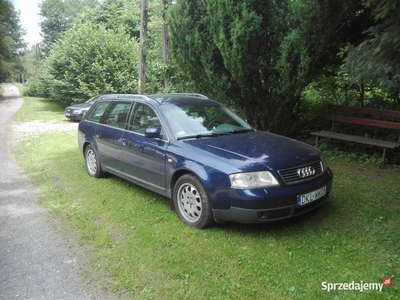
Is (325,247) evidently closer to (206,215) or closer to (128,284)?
(206,215)

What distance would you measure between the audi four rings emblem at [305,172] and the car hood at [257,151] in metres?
0.07

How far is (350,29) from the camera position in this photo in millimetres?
7223

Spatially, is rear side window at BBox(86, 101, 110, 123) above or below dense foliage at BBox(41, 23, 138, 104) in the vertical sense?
below

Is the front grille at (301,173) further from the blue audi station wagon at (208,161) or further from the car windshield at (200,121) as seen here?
the car windshield at (200,121)

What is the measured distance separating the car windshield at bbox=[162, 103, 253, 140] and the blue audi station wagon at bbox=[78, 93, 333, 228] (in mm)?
14

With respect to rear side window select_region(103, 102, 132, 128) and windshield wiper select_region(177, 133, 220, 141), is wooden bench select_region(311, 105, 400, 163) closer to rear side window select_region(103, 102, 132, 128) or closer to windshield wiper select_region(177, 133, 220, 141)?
windshield wiper select_region(177, 133, 220, 141)

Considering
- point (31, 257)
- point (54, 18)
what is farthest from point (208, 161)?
point (54, 18)

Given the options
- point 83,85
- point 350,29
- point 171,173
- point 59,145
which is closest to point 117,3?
point 83,85

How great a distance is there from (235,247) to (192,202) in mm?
832

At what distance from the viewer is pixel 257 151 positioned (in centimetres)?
419

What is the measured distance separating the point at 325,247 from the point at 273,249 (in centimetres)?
56

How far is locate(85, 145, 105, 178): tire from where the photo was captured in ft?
21.4

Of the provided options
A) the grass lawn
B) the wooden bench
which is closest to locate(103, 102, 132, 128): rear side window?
the grass lawn

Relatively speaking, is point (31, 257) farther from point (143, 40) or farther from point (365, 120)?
point (143, 40)
